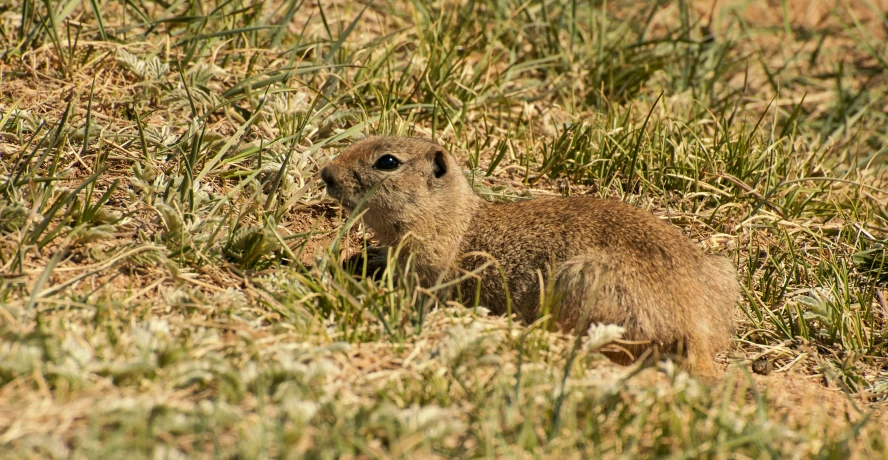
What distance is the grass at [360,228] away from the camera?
291cm

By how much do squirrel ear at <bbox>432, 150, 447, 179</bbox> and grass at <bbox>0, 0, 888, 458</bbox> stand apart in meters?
0.54

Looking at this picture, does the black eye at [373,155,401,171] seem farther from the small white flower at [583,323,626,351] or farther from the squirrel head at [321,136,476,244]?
the small white flower at [583,323,626,351]

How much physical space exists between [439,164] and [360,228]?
26.7 inches

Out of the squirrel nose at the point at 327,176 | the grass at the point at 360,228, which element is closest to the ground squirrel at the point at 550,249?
the squirrel nose at the point at 327,176

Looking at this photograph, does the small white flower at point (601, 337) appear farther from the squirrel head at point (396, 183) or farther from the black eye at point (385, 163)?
the black eye at point (385, 163)

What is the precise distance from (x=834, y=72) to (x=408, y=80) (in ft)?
13.7

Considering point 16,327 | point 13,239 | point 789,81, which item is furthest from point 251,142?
point 789,81

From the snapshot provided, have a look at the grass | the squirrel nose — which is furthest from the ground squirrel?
the grass

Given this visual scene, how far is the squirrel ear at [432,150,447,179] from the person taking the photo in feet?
16.0

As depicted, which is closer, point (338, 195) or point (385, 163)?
point (338, 195)

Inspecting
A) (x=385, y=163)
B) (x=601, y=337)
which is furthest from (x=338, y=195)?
(x=601, y=337)

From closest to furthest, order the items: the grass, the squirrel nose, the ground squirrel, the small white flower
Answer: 1. the grass
2. the small white flower
3. the ground squirrel
4. the squirrel nose

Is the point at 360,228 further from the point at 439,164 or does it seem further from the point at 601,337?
the point at 601,337

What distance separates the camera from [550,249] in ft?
15.0
